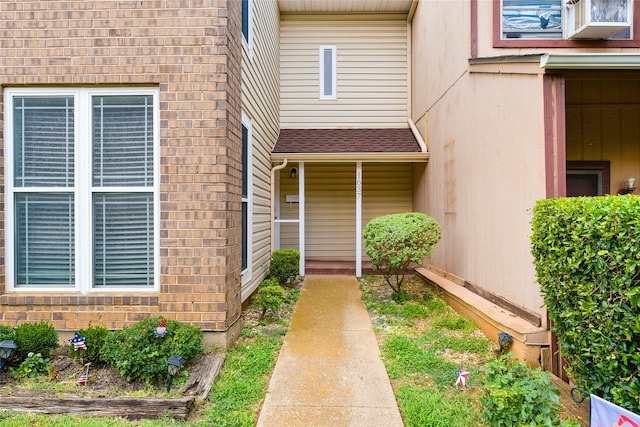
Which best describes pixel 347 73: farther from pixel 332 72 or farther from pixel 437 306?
pixel 437 306

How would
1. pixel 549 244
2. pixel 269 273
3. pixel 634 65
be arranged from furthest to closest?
pixel 269 273 → pixel 634 65 → pixel 549 244

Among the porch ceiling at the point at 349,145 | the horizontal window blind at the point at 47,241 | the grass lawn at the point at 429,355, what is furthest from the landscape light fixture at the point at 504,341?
the porch ceiling at the point at 349,145

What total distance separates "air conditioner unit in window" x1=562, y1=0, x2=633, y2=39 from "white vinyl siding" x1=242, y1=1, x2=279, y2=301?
14.2 ft

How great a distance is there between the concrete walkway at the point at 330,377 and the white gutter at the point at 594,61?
11.5ft

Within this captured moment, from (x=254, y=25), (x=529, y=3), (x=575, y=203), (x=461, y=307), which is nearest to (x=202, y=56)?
(x=254, y=25)

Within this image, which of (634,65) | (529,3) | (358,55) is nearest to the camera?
(634,65)

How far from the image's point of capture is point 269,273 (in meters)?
7.18

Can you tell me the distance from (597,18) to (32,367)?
7.08 meters

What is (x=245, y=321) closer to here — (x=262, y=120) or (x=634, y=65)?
(x=262, y=120)

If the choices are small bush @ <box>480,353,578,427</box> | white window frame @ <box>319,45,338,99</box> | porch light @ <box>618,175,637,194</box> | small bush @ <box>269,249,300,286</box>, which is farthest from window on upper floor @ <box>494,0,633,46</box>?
white window frame @ <box>319,45,338,99</box>

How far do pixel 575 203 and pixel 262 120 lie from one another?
17.2 ft

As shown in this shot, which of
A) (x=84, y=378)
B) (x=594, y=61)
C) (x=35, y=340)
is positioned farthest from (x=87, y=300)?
(x=594, y=61)

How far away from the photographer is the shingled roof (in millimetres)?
8188

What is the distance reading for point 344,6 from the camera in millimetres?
9000
